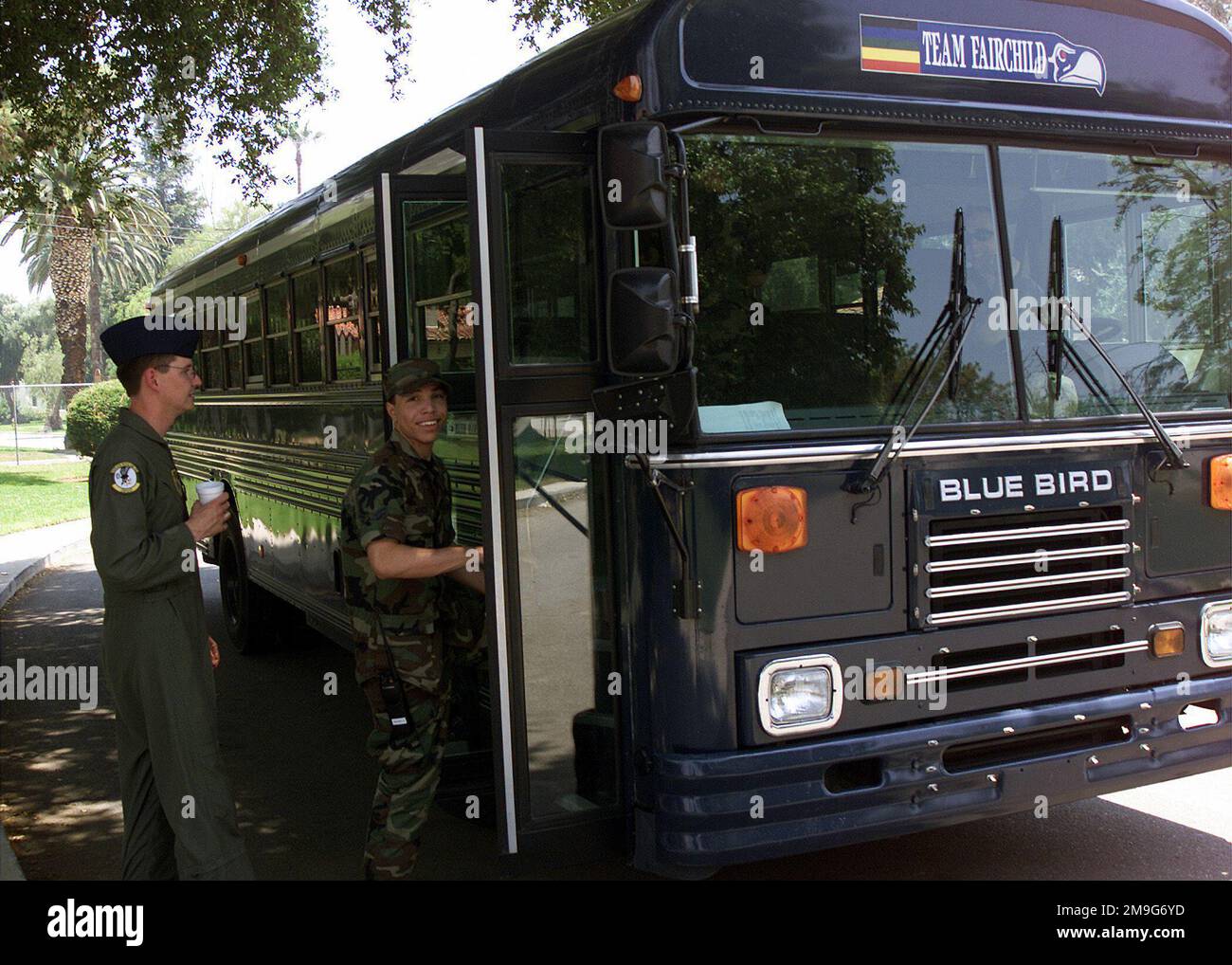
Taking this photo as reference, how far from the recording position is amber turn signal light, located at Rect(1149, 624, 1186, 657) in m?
4.71

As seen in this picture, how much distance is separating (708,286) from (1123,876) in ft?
9.38

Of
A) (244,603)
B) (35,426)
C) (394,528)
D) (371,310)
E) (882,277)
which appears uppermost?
(371,310)

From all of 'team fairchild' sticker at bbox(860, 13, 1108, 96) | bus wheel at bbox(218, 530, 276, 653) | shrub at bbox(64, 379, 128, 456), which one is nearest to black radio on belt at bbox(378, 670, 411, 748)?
'team fairchild' sticker at bbox(860, 13, 1108, 96)

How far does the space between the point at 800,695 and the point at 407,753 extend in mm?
1418

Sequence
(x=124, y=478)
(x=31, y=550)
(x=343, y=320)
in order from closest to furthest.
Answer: (x=124, y=478) < (x=343, y=320) < (x=31, y=550)

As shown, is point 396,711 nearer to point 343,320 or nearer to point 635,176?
point 635,176

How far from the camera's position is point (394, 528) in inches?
182

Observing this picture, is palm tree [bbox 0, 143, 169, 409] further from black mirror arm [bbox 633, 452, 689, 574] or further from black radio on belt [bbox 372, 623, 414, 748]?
black mirror arm [bbox 633, 452, 689, 574]

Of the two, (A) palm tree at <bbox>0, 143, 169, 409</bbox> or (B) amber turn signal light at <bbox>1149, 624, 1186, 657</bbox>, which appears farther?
(A) palm tree at <bbox>0, 143, 169, 409</bbox>

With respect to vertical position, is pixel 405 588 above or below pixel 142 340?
below

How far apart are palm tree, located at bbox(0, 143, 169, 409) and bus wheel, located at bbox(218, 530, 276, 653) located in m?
7.06

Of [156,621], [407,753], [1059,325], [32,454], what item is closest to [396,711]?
[407,753]

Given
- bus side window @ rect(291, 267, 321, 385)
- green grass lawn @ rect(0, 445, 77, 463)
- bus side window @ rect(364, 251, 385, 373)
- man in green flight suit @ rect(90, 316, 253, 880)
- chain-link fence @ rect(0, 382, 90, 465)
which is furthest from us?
green grass lawn @ rect(0, 445, 77, 463)

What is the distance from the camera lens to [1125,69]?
4785mm
